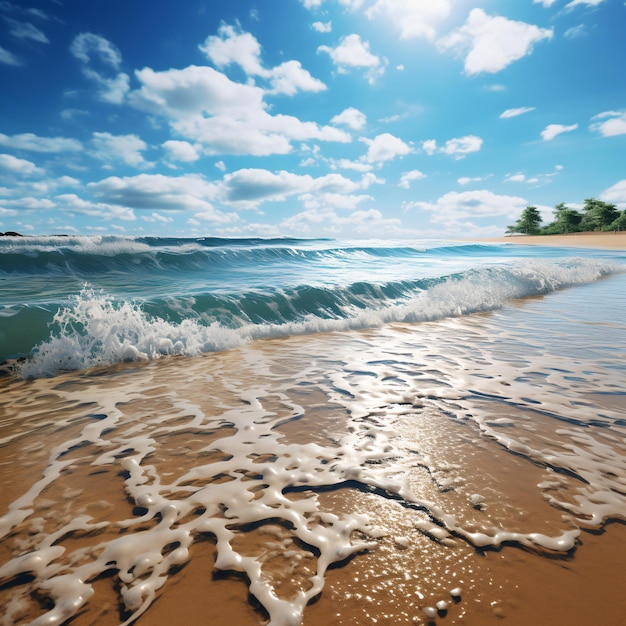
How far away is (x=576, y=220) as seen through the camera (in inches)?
2581

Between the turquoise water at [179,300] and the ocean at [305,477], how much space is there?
84 mm

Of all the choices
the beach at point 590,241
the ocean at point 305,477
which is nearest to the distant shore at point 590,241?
the beach at point 590,241

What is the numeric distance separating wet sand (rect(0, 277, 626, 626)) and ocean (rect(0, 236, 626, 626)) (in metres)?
0.01

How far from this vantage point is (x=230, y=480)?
2.50 m

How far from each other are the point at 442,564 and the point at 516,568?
36 centimetres

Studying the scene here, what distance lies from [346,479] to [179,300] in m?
6.70

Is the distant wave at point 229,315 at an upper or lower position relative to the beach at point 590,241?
lower

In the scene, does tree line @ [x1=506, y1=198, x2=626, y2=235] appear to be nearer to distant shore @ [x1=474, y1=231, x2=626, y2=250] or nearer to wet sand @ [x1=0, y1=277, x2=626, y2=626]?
distant shore @ [x1=474, y1=231, x2=626, y2=250]

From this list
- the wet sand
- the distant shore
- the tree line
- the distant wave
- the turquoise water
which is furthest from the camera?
the tree line

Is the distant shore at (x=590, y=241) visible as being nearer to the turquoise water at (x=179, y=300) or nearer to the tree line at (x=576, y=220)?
the tree line at (x=576, y=220)

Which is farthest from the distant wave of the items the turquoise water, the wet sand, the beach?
the beach

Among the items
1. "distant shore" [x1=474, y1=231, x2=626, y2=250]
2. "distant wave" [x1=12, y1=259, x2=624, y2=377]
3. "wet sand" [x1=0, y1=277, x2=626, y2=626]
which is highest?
"distant shore" [x1=474, y1=231, x2=626, y2=250]

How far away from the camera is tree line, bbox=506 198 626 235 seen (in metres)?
60.2

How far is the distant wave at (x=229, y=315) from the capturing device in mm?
5656
